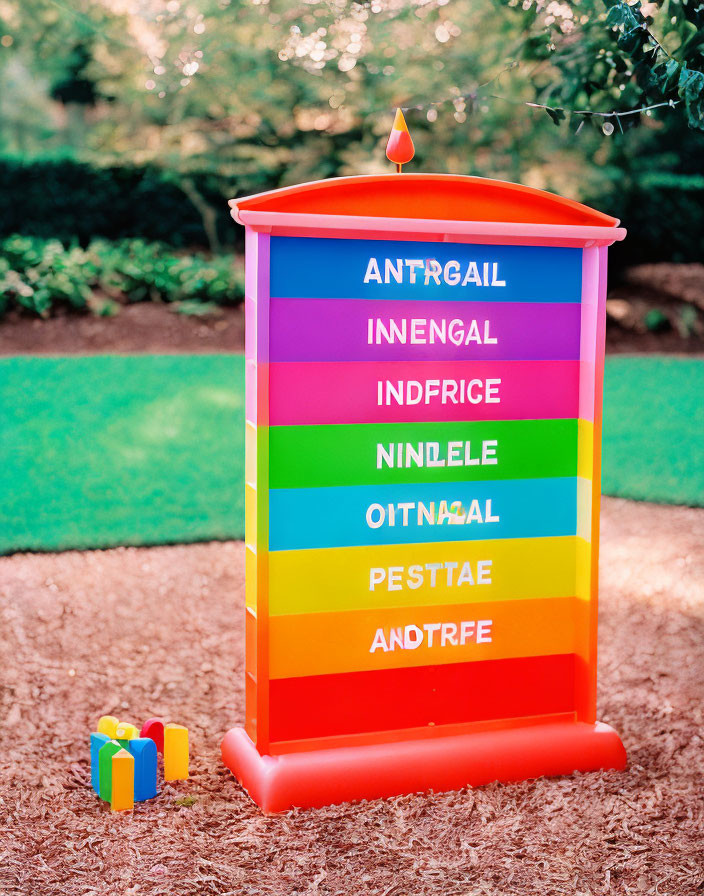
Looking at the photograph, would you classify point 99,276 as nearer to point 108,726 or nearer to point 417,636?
point 108,726

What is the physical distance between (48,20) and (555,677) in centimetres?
1298

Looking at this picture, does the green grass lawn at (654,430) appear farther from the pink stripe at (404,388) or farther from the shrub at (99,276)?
the shrub at (99,276)

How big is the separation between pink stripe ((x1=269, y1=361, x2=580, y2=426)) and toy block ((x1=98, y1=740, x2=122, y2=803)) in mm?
1208

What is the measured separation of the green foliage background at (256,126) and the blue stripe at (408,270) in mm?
7627

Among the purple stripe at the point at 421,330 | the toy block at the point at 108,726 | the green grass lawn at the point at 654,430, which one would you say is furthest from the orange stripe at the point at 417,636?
the green grass lawn at the point at 654,430

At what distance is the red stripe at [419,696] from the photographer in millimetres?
3166

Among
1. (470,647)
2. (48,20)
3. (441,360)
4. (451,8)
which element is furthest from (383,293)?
(48,20)

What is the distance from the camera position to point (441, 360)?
3242 mm

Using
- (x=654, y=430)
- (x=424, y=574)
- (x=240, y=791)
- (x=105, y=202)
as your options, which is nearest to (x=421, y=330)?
(x=424, y=574)

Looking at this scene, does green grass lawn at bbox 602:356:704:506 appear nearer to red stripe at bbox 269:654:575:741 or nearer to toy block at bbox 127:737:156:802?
red stripe at bbox 269:654:575:741

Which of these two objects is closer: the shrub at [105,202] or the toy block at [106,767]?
the toy block at [106,767]

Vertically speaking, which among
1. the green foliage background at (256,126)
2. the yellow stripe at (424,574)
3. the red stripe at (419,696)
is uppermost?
the green foliage background at (256,126)

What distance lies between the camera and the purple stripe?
3.06 metres

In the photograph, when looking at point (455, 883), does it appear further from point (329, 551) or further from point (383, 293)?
point (383, 293)
